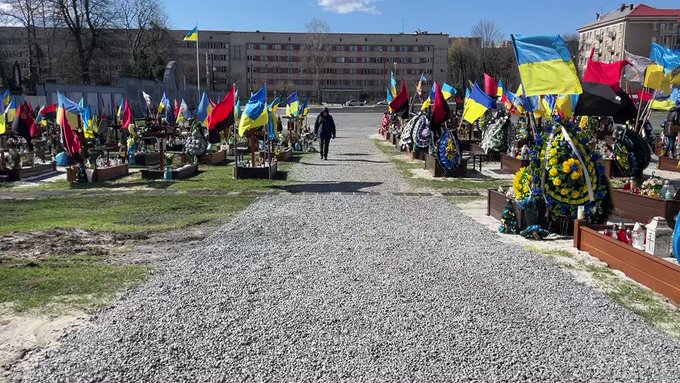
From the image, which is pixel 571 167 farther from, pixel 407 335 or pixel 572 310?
pixel 407 335

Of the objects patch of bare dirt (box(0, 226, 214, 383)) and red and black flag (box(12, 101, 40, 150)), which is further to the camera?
red and black flag (box(12, 101, 40, 150))

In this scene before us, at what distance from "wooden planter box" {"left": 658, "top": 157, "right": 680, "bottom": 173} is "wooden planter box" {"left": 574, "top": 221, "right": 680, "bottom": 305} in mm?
11585

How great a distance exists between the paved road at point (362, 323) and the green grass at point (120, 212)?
2385mm

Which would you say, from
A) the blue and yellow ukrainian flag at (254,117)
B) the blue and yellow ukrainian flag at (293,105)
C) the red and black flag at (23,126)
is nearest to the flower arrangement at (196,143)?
the blue and yellow ukrainian flag at (254,117)

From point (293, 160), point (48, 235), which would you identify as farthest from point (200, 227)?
point (293, 160)

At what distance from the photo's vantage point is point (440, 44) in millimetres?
116500

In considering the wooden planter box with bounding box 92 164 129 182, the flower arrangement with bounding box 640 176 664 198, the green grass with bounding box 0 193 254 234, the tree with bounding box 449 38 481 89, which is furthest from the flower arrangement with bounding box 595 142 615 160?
the tree with bounding box 449 38 481 89

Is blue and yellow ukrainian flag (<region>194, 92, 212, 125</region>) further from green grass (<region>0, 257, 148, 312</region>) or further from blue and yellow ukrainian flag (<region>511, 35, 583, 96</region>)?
blue and yellow ukrainian flag (<region>511, 35, 583, 96</region>)

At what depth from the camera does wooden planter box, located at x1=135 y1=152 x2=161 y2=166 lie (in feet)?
68.7

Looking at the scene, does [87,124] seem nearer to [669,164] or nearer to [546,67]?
[546,67]

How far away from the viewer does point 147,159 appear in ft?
69.8

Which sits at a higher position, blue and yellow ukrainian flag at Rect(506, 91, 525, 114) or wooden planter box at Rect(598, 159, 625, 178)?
blue and yellow ukrainian flag at Rect(506, 91, 525, 114)

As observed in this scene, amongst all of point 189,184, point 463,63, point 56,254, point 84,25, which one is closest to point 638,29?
point 463,63

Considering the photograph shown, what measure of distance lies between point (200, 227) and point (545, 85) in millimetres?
6066
